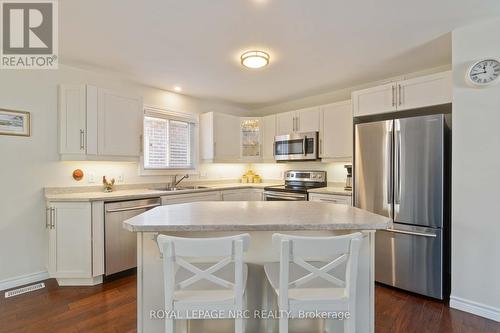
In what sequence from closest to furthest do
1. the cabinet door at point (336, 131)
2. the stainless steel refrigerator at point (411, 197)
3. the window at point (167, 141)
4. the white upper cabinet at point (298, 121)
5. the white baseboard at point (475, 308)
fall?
the white baseboard at point (475, 308), the stainless steel refrigerator at point (411, 197), the cabinet door at point (336, 131), the window at point (167, 141), the white upper cabinet at point (298, 121)

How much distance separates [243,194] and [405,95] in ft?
8.93

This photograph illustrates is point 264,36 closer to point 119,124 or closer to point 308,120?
point 308,120

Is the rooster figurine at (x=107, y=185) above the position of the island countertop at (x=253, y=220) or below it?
above

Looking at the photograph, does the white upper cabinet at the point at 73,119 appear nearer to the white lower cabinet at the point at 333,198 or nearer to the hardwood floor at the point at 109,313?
the hardwood floor at the point at 109,313

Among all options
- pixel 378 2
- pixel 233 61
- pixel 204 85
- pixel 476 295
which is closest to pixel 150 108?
pixel 204 85

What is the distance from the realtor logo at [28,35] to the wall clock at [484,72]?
3475 mm

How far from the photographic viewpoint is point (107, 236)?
109 inches

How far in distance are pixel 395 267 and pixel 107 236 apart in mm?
3136

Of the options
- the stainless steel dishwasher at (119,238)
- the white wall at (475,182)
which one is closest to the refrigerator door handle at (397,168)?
the white wall at (475,182)

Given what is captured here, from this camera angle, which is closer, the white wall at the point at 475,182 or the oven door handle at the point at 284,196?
the white wall at the point at 475,182

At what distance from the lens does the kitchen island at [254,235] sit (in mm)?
1423

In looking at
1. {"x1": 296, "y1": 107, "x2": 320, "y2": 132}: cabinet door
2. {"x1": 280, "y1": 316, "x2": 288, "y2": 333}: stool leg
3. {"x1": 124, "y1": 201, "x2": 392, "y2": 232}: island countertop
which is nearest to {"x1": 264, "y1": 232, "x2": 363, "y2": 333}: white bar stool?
{"x1": 280, "y1": 316, "x2": 288, "y2": 333}: stool leg

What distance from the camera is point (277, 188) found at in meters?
4.00

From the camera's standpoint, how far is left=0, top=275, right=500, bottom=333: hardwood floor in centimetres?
199
